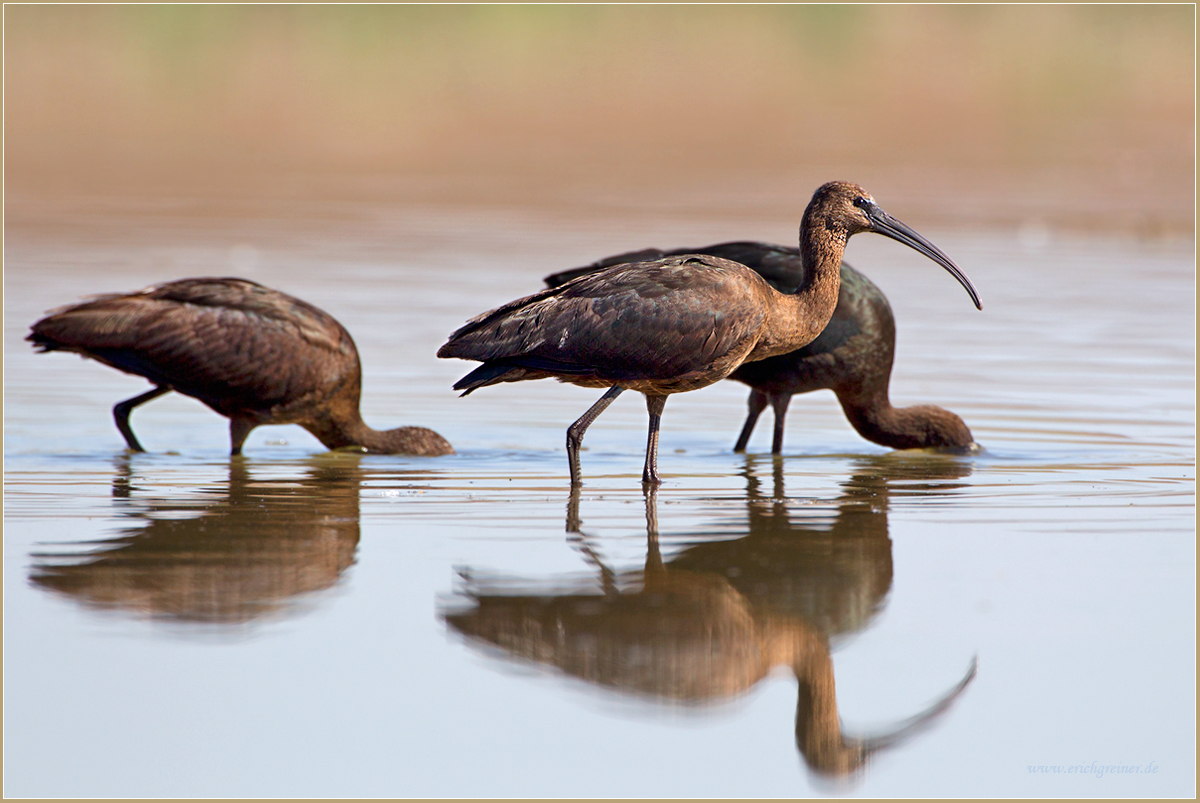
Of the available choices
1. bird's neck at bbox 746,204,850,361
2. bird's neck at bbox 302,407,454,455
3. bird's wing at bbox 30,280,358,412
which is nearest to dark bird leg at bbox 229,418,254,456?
bird's wing at bbox 30,280,358,412

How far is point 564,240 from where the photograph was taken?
64.7 ft

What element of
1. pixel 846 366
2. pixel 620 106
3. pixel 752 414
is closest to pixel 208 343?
pixel 752 414

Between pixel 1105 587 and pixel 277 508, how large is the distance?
374 centimetres

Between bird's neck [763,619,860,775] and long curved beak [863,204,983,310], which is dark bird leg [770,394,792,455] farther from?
bird's neck [763,619,860,775]

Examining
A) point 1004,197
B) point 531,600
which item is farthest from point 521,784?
point 1004,197

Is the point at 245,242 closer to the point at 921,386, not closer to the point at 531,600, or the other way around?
the point at 921,386

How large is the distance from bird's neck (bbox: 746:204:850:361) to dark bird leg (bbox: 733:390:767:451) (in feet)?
4.10

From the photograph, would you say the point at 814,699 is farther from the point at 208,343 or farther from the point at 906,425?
the point at 208,343

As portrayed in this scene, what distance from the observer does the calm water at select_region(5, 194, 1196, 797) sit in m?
4.95

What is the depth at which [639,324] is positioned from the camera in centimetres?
799

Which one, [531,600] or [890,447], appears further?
[890,447]

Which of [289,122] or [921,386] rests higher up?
[289,122]

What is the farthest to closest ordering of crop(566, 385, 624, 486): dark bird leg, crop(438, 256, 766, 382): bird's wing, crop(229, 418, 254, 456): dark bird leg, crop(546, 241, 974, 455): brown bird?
1. crop(546, 241, 974, 455): brown bird
2. crop(229, 418, 254, 456): dark bird leg
3. crop(566, 385, 624, 486): dark bird leg
4. crop(438, 256, 766, 382): bird's wing

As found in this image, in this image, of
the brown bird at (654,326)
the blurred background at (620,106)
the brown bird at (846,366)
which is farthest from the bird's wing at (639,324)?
the blurred background at (620,106)
